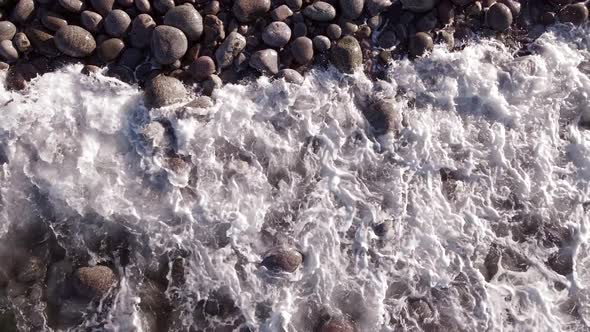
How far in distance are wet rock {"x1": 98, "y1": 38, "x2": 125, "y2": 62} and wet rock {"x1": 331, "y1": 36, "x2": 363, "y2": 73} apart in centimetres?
235

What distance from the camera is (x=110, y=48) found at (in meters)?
5.27

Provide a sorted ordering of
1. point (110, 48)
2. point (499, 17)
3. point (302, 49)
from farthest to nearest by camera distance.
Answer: point (499, 17) → point (302, 49) → point (110, 48)

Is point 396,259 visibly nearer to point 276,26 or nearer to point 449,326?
point 449,326

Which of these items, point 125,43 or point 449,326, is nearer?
point 449,326

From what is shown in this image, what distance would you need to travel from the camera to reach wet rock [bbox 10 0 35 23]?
521 centimetres

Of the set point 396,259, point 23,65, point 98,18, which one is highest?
point 98,18

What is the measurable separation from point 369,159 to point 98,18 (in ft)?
10.9

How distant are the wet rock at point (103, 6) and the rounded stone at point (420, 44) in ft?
11.1

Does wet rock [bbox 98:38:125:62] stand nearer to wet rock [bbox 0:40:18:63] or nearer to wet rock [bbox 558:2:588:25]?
wet rock [bbox 0:40:18:63]

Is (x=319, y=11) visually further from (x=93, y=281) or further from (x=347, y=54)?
(x=93, y=281)

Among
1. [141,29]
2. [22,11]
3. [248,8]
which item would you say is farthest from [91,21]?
[248,8]

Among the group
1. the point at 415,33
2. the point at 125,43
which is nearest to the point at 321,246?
the point at 415,33

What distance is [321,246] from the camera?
5.03 m

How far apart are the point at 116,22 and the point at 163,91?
925 mm
